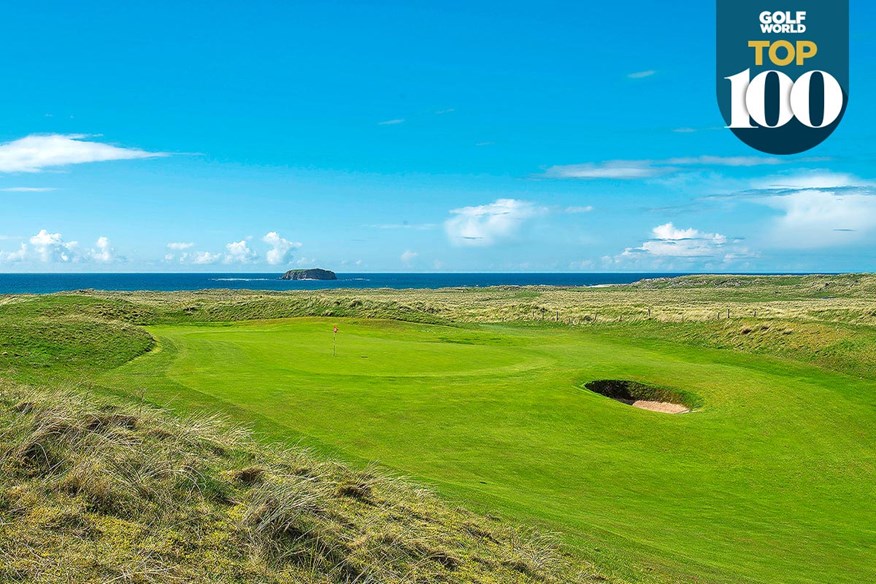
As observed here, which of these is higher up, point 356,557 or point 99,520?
point 99,520

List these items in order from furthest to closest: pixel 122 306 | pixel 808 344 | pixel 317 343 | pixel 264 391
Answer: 1. pixel 122 306
2. pixel 808 344
3. pixel 317 343
4. pixel 264 391

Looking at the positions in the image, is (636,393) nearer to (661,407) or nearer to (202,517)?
(661,407)

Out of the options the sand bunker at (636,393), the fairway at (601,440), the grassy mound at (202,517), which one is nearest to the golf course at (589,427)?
the fairway at (601,440)

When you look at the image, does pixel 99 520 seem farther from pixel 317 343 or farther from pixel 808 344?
pixel 808 344

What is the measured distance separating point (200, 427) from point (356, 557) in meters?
3.55

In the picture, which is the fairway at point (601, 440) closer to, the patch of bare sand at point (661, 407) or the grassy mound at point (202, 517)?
the patch of bare sand at point (661, 407)

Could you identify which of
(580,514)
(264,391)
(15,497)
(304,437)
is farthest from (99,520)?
(264,391)

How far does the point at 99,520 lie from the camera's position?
5.75 m

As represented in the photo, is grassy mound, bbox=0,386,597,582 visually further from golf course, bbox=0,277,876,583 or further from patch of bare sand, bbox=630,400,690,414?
patch of bare sand, bbox=630,400,690,414

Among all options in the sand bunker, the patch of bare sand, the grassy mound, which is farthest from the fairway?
the grassy mound

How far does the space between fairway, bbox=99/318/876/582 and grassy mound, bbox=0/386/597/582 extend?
1.89m

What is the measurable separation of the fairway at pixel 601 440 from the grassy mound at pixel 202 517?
1.89 metres

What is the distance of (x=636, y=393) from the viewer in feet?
76.9

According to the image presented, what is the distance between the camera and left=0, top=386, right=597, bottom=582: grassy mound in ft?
17.5
